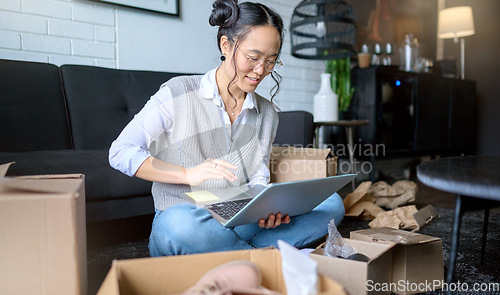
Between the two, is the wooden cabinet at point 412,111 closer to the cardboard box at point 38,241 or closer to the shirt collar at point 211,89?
the shirt collar at point 211,89

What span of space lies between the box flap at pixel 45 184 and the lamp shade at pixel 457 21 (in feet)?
13.5

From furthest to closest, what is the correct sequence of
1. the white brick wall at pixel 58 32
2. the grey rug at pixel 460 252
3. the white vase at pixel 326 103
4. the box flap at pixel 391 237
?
the white vase at pixel 326 103 → the white brick wall at pixel 58 32 → the grey rug at pixel 460 252 → the box flap at pixel 391 237

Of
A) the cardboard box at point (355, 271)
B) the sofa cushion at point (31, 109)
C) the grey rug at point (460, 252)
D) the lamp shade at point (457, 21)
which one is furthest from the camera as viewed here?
the lamp shade at point (457, 21)

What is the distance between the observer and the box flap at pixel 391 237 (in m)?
1.07

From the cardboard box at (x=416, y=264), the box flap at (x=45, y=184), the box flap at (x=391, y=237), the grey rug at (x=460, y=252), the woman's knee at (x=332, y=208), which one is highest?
the box flap at (x=45, y=184)

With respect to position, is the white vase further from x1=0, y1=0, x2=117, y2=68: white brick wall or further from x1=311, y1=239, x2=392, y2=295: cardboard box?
x1=311, y1=239, x2=392, y2=295: cardboard box

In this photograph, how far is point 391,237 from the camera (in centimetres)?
114

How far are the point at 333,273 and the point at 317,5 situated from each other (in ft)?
7.23

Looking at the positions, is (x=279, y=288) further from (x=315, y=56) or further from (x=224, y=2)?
(x=315, y=56)

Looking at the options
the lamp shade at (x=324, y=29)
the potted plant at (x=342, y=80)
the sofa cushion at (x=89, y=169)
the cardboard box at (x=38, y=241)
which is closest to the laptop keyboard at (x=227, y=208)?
the cardboard box at (x=38, y=241)

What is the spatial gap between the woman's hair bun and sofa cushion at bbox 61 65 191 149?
90 centimetres

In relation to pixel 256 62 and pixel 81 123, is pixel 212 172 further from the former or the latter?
pixel 81 123

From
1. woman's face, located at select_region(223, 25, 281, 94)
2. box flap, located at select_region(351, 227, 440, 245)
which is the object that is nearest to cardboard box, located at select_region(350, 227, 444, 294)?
box flap, located at select_region(351, 227, 440, 245)

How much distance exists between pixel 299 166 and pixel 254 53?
532 mm
